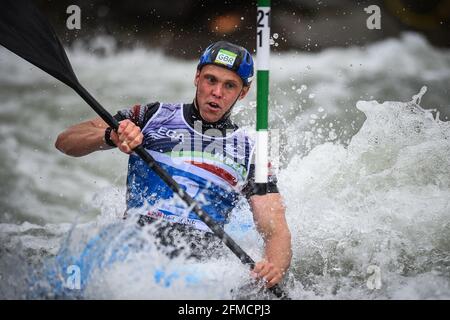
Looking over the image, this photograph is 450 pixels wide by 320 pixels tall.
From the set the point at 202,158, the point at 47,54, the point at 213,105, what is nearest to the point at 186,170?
the point at 202,158

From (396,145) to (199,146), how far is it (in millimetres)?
1498

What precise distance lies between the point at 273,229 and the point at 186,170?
0.50 meters

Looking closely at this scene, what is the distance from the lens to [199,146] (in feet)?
9.80

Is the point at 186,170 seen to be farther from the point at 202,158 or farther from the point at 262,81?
the point at 262,81

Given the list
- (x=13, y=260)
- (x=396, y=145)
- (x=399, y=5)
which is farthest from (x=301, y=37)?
(x=13, y=260)

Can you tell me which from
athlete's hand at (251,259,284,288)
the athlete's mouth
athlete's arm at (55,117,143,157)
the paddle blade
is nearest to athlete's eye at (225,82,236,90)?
the athlete's mouth

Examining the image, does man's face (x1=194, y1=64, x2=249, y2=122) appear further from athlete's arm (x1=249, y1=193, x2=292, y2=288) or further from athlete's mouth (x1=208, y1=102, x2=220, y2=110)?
athlete's arm (x1=249, y1=193, x2=292, y2=288)

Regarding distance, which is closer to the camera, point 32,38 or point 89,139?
point 32,38

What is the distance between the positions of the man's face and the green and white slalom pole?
30 centimetres

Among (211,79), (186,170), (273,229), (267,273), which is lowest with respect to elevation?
(267,273)

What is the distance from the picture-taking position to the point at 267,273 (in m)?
2.71

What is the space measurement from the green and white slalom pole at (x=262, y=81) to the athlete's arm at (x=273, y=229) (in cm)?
24

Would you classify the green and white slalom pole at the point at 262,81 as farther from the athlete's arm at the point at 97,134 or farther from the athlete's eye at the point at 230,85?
the athlete's arm at the point at 97,134

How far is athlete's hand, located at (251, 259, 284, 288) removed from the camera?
106 inches
